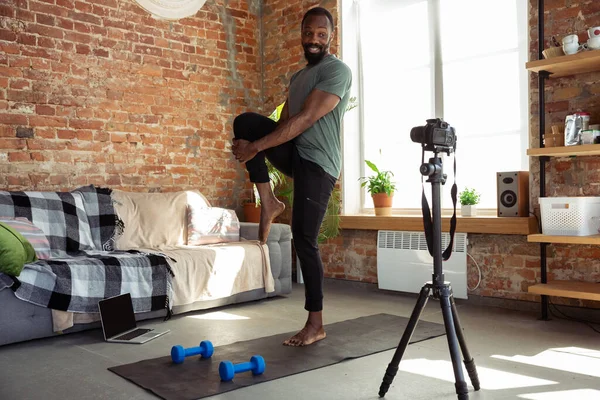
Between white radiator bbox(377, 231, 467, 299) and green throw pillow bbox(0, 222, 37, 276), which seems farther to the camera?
white radiator bbox(377, 231, 467, 299)

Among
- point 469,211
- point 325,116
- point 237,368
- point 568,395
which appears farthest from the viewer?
point 469,211

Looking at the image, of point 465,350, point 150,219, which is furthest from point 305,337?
point 150,219

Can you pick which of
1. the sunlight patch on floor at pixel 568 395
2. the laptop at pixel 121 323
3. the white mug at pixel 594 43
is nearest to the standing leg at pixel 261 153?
the laptop at pixel 121 323

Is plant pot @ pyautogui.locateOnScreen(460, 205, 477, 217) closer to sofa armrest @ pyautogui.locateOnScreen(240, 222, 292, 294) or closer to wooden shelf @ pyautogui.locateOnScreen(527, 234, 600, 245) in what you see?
wooden shelf @ pyautogui.locateOnScreen(527, 234, 600, 245)

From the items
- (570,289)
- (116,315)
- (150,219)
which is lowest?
(116,315)

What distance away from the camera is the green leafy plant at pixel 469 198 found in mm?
4266

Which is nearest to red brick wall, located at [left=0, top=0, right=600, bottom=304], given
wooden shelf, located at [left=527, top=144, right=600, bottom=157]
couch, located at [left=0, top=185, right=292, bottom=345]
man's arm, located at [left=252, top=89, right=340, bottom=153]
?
wooden shelf, located at [left=527, top=144, right=600, bottom=157]

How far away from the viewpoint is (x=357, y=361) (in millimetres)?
2715

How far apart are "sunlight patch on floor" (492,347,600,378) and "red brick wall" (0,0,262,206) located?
3.35m

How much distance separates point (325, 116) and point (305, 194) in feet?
1.33

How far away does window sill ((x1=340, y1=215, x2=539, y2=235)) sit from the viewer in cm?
383

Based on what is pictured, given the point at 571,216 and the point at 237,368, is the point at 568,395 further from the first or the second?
the point at 571,216

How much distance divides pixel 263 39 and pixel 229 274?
2.81 metres

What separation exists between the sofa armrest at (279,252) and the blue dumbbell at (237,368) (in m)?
2.09
